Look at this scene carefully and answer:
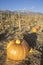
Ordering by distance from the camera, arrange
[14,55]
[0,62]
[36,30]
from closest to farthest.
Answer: [0,62], [14,55], [36,30]

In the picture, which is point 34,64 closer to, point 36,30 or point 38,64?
point 38,64

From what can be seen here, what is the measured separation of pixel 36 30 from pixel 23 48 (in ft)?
17.0

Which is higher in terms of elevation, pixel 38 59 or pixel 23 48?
pixel 23 48

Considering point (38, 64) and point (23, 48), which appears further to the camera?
point (23, 48)

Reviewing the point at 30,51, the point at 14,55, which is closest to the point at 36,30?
the point at 30,51

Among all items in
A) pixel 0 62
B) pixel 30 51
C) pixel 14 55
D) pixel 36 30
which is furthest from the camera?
pixel 36 30

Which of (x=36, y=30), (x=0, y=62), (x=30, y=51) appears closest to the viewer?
(x=0, y=62)

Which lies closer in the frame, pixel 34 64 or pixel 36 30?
pixel 34 64

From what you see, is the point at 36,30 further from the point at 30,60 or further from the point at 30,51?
the point at 30,60

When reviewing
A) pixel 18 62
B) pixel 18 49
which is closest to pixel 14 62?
pixel 18 62

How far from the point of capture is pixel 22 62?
201 inches

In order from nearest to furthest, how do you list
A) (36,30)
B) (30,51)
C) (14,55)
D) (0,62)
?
(0,62) → (14,55) → (30,51) → (36,30)

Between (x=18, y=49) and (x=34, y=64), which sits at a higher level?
(x=18, y=49)

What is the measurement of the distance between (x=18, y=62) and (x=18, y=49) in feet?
1.41
